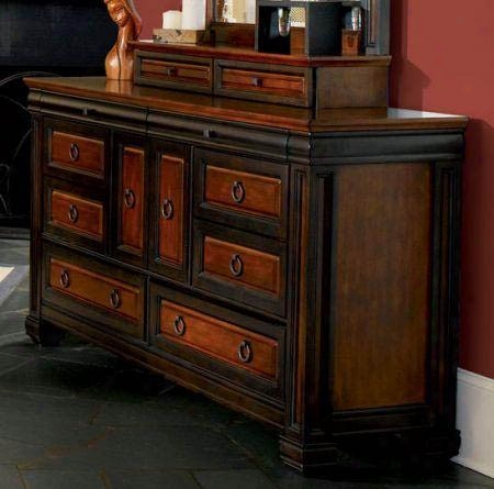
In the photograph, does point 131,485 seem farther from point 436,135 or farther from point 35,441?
point 436,135

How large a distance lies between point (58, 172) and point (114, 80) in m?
0.41

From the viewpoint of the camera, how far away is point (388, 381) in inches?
148

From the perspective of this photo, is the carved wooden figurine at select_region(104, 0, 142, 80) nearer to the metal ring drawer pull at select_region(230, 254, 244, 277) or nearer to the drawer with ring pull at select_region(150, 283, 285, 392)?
the drawer with ring pull at select_region(150, 283, 285, 392)

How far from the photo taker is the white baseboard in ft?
12.3

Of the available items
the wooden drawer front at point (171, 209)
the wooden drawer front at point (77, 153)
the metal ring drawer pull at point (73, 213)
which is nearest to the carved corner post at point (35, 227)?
the wooden drawer front at point (77, 153)

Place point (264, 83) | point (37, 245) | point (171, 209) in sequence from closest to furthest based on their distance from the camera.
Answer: point (264, 83)
point (171, 209)
point (37, 245)

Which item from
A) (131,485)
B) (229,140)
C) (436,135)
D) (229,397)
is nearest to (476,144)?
(436,135)

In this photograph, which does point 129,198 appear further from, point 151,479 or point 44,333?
point 151,479

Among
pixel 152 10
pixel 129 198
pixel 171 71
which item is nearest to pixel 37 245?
pixel 129 198

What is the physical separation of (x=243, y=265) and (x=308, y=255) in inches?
12.4

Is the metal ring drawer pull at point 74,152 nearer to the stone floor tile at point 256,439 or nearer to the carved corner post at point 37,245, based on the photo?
the carved corner post at point 37,245

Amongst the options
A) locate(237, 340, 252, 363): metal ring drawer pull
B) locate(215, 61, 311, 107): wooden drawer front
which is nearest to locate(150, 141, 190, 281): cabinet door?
locate(215, 61, 311, 107): wooden drawer front

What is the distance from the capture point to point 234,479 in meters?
3.63

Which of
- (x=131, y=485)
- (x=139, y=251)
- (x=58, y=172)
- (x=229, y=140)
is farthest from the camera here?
(x=58, y=172)
